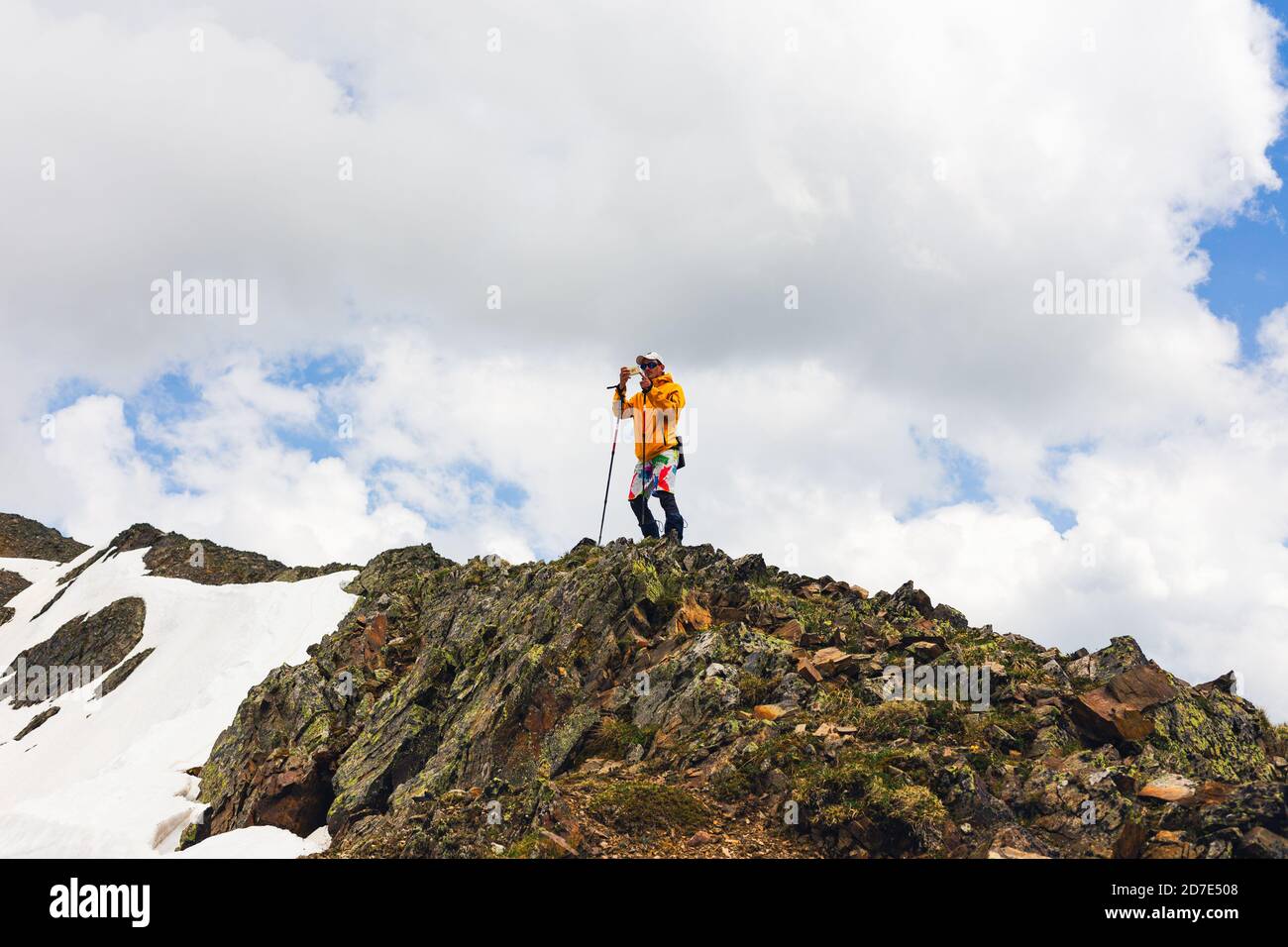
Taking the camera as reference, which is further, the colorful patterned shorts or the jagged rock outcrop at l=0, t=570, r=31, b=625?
the jagged rock outcrop at l=0, t=570, r=31, b=625

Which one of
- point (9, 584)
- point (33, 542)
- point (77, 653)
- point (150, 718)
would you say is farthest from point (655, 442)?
point (33, 542)

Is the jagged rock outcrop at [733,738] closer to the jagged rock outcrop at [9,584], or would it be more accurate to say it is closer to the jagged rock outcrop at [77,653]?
the jagged rock outcrop at [77,653]

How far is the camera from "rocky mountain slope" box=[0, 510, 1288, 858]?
11.2m

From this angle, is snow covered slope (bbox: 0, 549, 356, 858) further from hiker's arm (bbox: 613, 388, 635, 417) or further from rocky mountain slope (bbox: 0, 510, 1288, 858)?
hiker's arm (bbox: 613, 388, 635, 417)

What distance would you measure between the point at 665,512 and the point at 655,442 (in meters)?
1.94

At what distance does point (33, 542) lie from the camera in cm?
9469

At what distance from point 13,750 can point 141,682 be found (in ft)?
19.7

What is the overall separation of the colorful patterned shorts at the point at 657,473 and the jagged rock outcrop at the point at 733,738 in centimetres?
153

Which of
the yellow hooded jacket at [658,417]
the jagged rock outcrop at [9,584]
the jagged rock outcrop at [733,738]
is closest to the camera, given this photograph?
the jagged rock outcrop at [733,738]

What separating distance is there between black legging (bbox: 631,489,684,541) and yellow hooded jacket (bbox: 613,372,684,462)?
1.13 meters

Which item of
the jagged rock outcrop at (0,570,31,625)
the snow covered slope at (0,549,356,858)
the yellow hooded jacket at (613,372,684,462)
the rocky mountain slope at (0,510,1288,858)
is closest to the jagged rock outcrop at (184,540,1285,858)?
the rocky mountain slope at (0,510,1288,858)

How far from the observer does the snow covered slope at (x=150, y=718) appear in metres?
22.5

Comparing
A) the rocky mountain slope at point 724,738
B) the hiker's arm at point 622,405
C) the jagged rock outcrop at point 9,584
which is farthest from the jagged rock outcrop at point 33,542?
the hiker's arm at point 622,405
